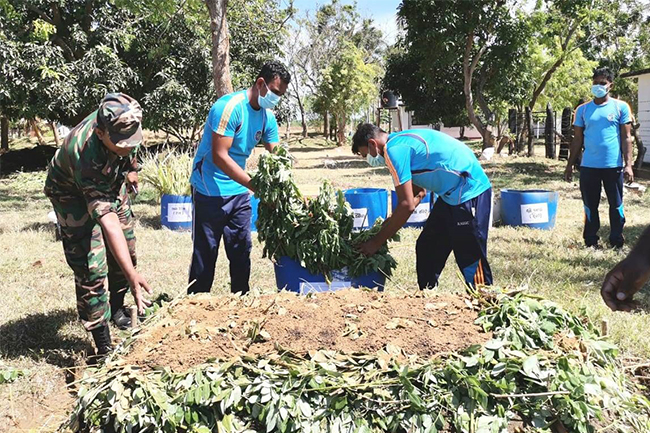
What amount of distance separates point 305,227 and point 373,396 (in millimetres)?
1827

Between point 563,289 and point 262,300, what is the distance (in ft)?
9.94

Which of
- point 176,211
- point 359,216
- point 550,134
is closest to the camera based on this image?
point 359,216

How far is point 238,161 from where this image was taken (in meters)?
3.93

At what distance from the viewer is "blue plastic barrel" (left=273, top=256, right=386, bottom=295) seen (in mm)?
3703

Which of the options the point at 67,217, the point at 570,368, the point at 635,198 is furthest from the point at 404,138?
the point at 635,198

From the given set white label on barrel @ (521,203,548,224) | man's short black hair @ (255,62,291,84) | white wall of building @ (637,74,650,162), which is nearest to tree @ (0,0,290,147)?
white label on barrel @ (521,203,548,224)

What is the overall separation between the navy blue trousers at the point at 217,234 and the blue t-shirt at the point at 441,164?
1140 mm

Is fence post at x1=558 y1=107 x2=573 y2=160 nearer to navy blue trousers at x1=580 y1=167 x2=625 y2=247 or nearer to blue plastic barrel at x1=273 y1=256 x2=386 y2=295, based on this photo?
navy blue trousers at x1=580 y1=167 x2=625 y2=247

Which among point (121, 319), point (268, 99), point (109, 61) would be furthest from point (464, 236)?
point (109, 61)

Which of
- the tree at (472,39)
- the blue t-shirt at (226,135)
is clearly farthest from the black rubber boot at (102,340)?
the tree at (472,39)

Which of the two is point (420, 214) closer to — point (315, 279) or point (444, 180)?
point (444, 180)

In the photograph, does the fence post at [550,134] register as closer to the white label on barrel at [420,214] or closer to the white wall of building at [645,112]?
the white wall of building at [645,112]

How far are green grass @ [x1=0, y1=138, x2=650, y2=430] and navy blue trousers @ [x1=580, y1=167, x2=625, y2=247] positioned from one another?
0.30 meters

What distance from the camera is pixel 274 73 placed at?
12.5 feet
